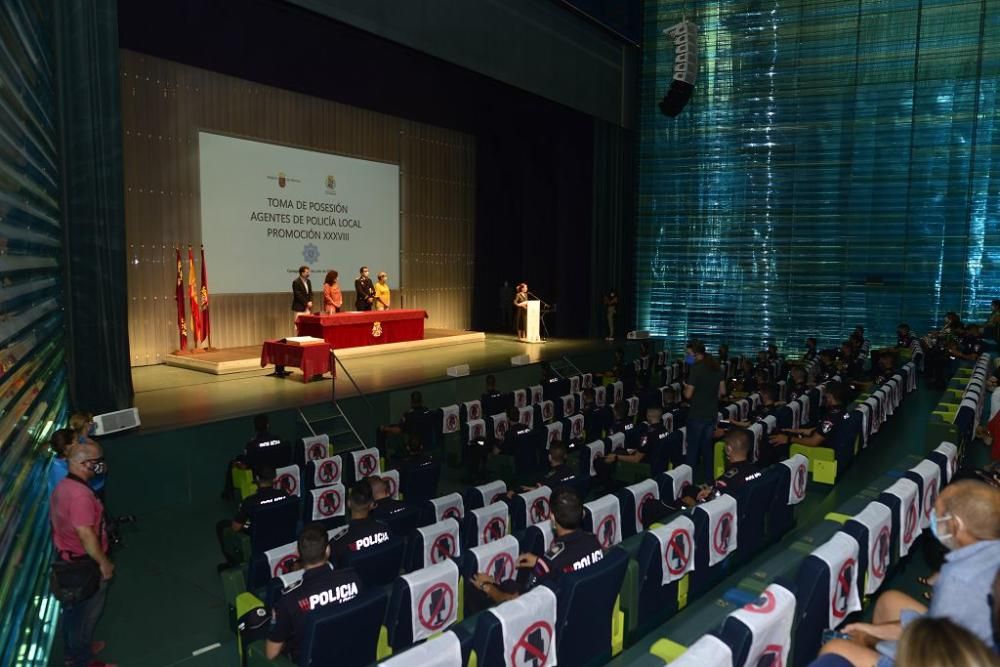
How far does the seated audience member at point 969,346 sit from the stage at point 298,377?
5.97 meters

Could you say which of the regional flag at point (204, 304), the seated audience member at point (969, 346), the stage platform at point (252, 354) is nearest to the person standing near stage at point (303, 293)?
the stage platform at point (252, 354)

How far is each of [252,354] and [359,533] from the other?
880 centimetres

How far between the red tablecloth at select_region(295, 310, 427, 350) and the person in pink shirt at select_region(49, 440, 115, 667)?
821 cm

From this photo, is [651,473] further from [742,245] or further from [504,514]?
[742,245]

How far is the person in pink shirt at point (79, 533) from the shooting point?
3777 millimetres

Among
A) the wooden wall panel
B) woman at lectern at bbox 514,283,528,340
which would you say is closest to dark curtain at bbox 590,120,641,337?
woman at lectern at bbox 514,283,528,340

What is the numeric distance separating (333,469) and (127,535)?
187cm

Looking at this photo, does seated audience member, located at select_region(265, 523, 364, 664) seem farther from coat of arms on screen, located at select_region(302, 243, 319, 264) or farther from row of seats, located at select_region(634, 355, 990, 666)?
coat of arms on screen, located at select_region(302, 243, 319, 264)

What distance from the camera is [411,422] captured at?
8234 mm

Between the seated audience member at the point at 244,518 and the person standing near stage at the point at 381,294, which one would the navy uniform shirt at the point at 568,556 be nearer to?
the seated audience member at the point at 244,518

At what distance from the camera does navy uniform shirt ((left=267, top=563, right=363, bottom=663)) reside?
317 centimetres

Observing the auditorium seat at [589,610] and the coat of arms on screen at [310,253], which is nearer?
the auditorium seat at [589,610]

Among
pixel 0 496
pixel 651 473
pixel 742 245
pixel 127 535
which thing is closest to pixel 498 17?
pixel 742 245

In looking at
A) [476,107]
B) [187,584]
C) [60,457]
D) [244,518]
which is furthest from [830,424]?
[476,107]
